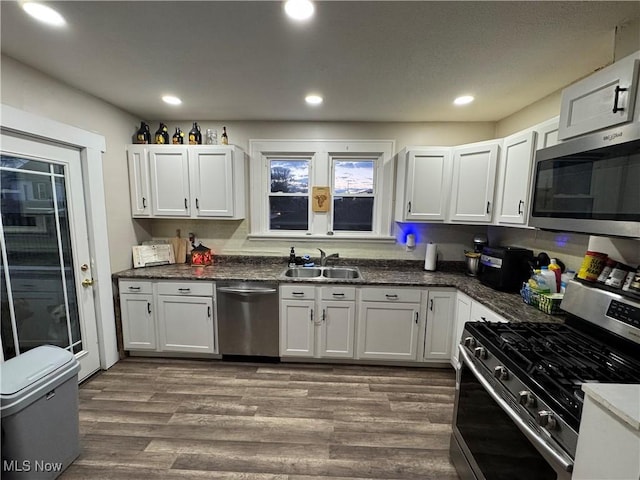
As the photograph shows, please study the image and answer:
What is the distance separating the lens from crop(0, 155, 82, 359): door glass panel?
6.16 ft

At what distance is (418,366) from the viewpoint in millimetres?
2781

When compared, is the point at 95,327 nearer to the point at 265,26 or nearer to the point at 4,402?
the point at 4,402

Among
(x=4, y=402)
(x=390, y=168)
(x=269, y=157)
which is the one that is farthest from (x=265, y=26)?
(x=4, y=402)

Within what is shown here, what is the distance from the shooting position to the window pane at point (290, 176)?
10.7 ft

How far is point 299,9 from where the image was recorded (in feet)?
4.42

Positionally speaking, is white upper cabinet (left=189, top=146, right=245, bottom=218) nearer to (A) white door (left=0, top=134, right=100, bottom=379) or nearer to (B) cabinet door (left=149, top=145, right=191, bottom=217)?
(B) cabinet door (left=149, top=145, right=191, bottom=217)

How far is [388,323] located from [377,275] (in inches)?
19.3

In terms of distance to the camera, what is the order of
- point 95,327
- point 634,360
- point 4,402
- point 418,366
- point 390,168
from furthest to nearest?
point 390,168 < point 418,366 < point 95,327 < point 4,402 < point 634,360

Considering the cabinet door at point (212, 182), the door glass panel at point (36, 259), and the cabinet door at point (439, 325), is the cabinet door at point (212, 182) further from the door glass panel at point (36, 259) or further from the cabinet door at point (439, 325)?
the cabinet door at point (439, 325)

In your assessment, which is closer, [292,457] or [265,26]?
[265,26]

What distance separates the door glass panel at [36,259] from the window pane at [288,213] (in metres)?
1.88

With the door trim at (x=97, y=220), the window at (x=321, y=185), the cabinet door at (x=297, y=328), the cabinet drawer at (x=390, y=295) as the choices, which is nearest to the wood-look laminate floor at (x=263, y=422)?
the cabinet door at (x=297, y=328)

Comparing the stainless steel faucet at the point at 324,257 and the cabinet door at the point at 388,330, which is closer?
the cabinet door at the point at 388,330

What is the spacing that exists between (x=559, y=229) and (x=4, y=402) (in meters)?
2.91
